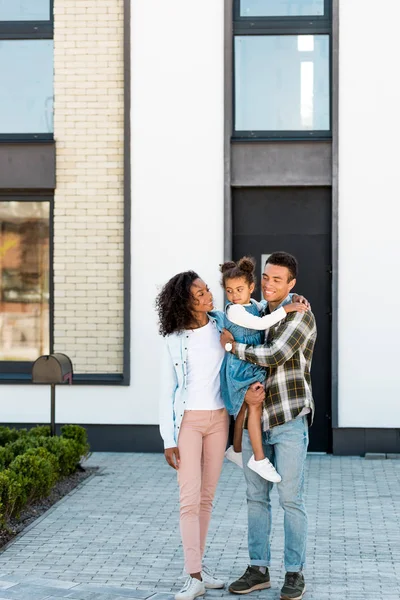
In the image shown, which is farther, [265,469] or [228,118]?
[228,118]

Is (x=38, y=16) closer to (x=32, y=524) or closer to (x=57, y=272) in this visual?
(x=57, y=272)

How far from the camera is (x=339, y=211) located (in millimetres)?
12656

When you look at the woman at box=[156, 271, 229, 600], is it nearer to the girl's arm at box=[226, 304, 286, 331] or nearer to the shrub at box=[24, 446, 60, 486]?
the girl's arm at box=[226, 304, 286, 331]

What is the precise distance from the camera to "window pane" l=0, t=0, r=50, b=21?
1331cm

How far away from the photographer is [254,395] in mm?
6598

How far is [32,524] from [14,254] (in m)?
5.11

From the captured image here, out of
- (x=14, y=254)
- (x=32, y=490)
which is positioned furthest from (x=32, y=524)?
(x=14, y=254)

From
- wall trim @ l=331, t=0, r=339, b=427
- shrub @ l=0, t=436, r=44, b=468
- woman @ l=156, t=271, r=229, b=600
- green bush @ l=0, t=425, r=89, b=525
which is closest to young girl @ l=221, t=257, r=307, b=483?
woman @ l=156, t=271, r=229, b=600

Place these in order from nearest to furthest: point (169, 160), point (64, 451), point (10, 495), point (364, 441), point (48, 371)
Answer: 1. point (10, 495)
2. point (64, 451)
3. point (48, 371)
4. point (364, 441)
5. point (169, 160)

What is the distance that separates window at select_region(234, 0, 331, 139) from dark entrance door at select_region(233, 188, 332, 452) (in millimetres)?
716

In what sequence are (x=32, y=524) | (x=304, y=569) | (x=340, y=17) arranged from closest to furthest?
1. (x=304, y=569)
2. (x=32, y=524)
3. (x=340, y=17)

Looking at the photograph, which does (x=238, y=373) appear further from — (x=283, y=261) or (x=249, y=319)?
(x=283, y=261)

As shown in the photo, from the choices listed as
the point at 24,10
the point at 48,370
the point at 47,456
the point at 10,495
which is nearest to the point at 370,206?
the point at 48,370

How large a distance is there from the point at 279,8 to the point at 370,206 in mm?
2543
